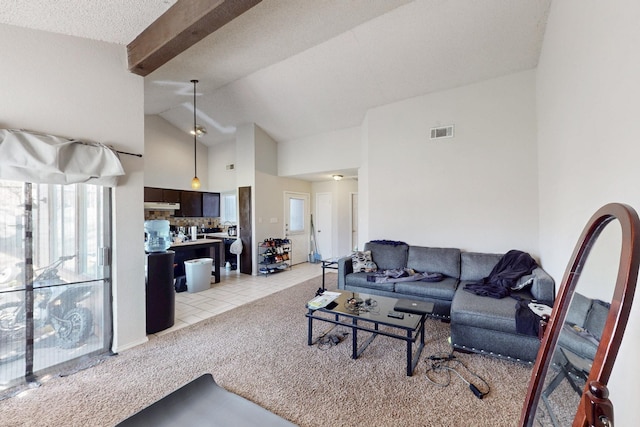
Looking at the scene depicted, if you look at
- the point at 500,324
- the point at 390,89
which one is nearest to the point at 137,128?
the point at 390,89

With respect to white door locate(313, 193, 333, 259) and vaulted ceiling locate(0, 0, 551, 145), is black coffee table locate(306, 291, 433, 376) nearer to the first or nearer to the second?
vaulted ceiling locate(0, 0, 551, 145)

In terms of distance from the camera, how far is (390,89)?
4.07m

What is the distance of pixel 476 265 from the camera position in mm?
3494

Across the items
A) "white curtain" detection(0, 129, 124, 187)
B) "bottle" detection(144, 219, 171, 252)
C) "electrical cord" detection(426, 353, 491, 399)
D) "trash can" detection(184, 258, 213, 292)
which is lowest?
"electrical cord" detection(426, 353, 491, 399)

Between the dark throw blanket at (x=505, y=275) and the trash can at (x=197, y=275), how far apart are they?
13.1 feet

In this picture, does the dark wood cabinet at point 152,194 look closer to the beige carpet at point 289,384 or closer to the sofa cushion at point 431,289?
the beige carpet at point 289,384

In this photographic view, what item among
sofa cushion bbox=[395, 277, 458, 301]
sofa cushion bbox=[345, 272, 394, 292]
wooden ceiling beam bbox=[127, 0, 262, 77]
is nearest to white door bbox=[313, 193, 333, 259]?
sofa cushion bbox=[345, 272, 394, 292]

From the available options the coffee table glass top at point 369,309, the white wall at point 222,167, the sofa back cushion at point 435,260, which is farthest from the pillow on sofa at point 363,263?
the white wall at point 222,167

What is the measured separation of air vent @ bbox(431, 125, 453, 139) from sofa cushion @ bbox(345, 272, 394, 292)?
2.38 metres

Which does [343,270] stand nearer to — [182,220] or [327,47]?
[327,47]

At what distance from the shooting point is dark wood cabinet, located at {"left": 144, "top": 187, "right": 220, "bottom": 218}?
230 inches

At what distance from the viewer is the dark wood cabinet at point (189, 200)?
5840 millimetres

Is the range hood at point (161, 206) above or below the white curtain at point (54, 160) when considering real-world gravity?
below

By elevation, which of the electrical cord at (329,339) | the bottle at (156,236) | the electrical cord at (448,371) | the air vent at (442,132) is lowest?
the electrical cord at (448,371)
